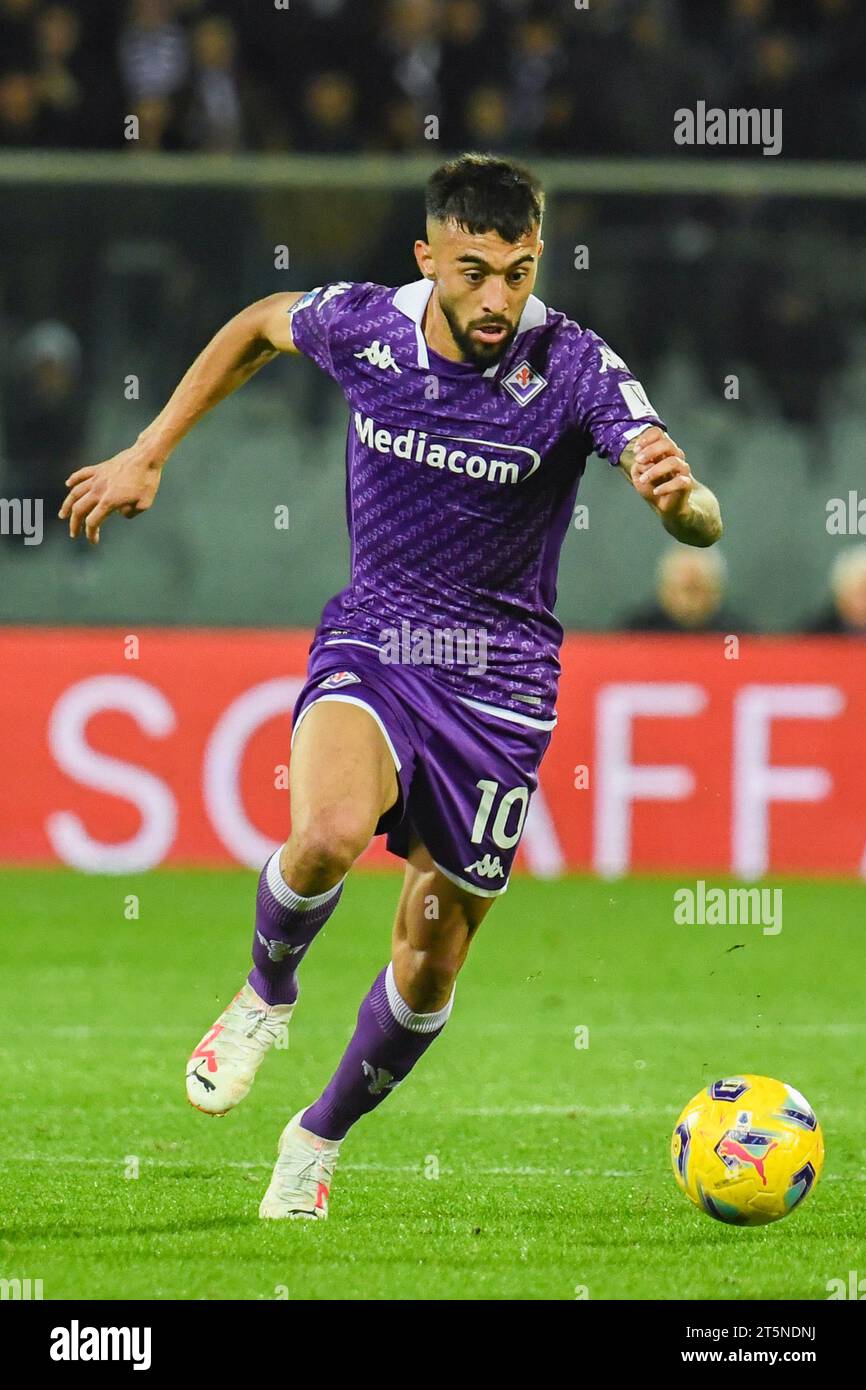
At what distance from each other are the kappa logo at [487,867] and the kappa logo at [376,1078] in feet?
1.86

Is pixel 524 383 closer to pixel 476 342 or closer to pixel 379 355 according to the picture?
pixel 476 342

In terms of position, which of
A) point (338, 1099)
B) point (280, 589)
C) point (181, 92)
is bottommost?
point (338, 1099)

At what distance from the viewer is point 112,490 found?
212 inches

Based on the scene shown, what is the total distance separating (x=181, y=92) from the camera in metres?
13.7

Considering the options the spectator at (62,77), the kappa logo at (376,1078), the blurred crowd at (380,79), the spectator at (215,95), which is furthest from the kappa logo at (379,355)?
the spectator at (215,95)

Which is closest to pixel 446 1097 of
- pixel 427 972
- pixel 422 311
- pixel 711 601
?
pixel 427 972

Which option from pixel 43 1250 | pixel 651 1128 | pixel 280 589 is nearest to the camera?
pixel 43 1250

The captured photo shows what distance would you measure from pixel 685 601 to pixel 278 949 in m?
7.19

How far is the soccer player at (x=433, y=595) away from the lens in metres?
5.24

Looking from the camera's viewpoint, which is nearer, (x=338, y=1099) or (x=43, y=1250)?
(x=43, y=1250)

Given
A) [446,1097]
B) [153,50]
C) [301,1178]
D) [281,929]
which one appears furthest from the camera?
[153,50]

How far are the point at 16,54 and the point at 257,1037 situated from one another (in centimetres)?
1005

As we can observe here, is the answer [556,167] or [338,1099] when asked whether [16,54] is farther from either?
[338,1099]

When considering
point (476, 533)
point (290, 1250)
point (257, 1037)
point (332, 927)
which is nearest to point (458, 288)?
point (476, 533)
